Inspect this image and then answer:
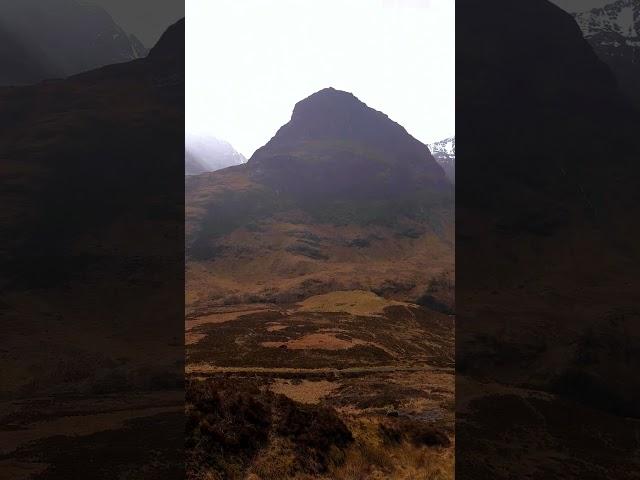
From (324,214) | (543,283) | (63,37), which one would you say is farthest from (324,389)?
(324,214)

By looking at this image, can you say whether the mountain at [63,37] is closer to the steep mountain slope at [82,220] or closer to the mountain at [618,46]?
the steep mountain slope at [82,220]

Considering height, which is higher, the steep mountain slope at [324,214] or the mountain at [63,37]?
the mountain at [63,37]

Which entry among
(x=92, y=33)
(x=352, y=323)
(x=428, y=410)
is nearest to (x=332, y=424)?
(x=428, y=410)

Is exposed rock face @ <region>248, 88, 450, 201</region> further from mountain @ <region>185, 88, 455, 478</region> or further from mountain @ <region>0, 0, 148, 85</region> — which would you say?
mountain @ <region>0, 0, 148, 85</region>

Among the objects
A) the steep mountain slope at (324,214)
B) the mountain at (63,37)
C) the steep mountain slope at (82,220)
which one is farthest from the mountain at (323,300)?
the mountain at (63,37)

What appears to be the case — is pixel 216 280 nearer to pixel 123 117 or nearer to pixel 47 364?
pixel 123 117
